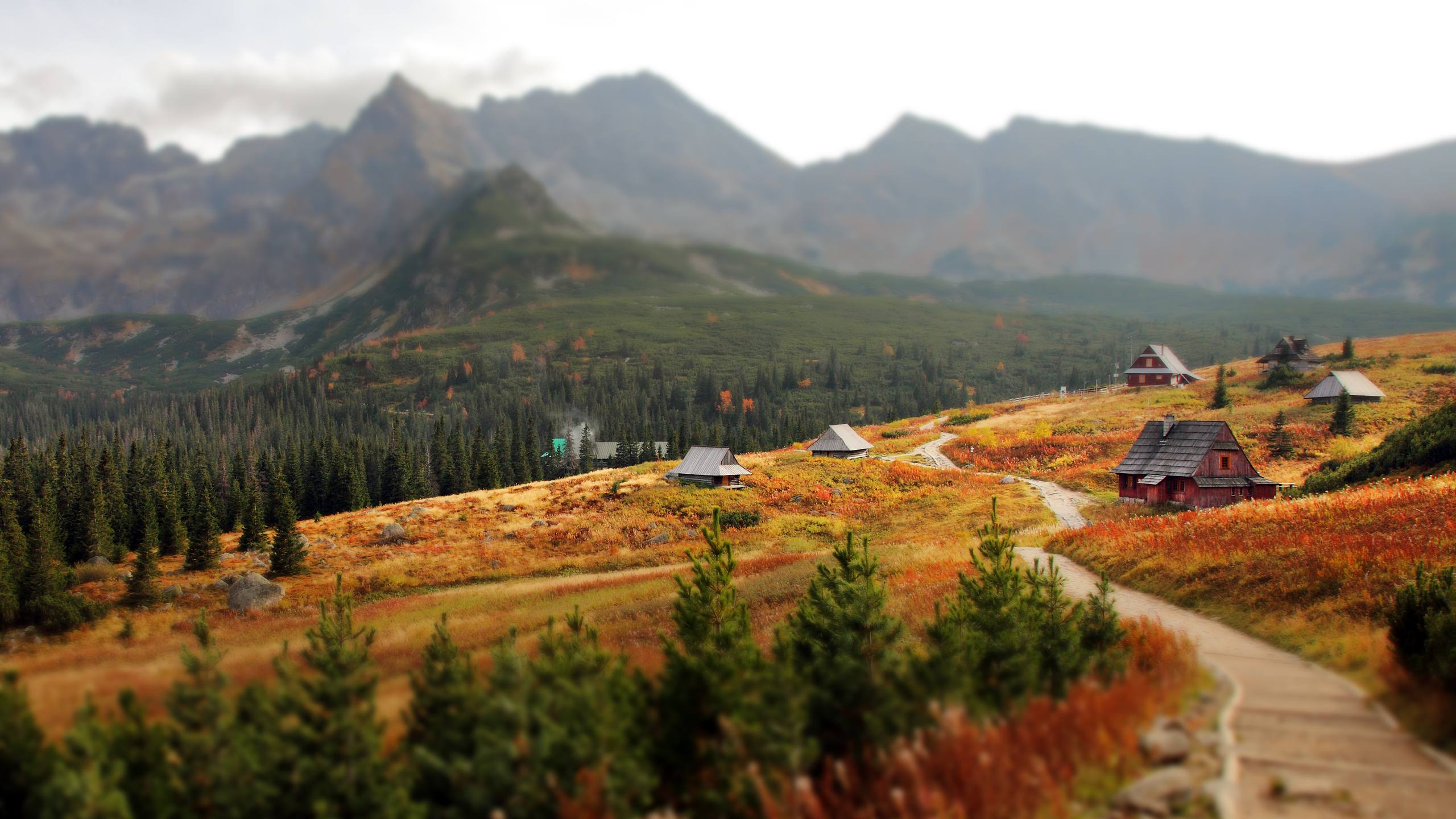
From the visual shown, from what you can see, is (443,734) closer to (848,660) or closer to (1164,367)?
(848,660)

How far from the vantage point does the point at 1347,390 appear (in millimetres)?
88250

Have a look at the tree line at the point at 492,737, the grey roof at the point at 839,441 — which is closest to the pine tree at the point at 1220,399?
the grey roof at the point at 839,441

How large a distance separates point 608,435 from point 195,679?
618 feet

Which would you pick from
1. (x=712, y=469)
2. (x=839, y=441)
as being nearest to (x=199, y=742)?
(x=712, y=469)

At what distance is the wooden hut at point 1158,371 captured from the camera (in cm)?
13575

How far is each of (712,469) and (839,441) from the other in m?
25.2

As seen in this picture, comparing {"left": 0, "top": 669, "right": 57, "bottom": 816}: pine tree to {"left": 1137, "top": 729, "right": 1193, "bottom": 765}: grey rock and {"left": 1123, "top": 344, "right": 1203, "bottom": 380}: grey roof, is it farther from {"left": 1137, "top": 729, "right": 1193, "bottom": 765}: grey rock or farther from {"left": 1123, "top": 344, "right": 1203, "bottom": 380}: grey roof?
{"left": 1123, "top": 344, "right": 1203, "bottom": 380}: grey roof

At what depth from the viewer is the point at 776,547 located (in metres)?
55.9

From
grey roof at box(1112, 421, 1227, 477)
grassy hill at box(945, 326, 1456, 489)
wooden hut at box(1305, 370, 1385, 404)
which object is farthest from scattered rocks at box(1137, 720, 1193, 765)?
wooden hut at box(1305, 370, 1385, 404)

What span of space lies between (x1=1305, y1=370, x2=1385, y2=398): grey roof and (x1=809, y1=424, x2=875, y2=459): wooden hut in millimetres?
55108

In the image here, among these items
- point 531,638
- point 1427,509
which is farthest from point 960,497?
point 531,638

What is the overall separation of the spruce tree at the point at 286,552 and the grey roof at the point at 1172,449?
64.9 metres

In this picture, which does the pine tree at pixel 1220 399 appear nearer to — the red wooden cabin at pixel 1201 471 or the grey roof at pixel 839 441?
the grey roof at pixel 839 441

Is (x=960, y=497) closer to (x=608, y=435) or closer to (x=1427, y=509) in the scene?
(x=1427, y=509)
